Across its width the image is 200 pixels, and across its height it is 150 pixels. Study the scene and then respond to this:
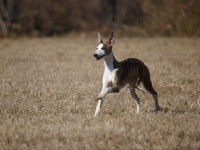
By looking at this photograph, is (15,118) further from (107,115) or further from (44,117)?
(107,115)

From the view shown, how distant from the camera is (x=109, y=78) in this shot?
7.98m

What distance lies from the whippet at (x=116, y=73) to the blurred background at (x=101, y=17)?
18602 millimetres

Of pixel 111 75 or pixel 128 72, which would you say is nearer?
pixel 111 75

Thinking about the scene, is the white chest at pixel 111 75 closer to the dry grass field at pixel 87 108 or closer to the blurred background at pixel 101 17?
the dry grass field at pixel 87 108

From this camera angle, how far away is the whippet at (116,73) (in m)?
7.93

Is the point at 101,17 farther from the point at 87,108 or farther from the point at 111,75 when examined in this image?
the point at 111,75

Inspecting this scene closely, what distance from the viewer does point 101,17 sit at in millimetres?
32969

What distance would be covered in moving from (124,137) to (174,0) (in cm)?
2338

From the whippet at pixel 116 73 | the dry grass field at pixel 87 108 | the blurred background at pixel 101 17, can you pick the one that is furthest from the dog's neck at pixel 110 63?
the blurred background at pixel 101 17

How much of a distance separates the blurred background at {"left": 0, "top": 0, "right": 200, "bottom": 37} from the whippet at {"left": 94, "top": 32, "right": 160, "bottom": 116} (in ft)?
61.0

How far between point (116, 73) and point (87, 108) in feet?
3.76

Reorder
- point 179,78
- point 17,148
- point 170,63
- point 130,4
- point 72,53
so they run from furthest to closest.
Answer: point 130,4 → point 72,53 → point 170,63 → point 179,78 → point 17,148

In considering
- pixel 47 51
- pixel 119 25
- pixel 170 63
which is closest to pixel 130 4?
pixel 119 25

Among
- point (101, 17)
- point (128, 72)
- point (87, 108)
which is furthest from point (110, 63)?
point (101, 17)
